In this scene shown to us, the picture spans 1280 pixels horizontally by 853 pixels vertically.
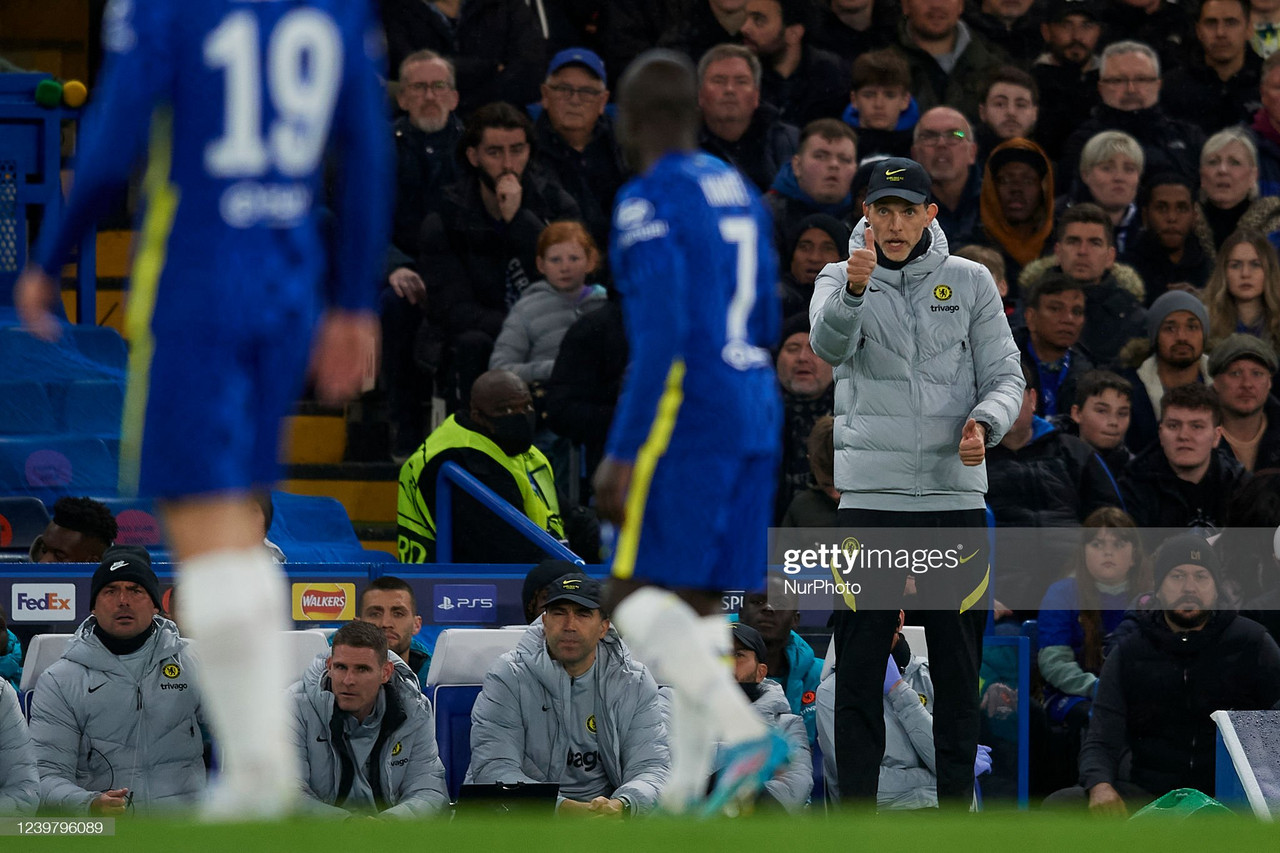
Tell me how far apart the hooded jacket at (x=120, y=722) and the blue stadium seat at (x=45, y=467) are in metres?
2.80

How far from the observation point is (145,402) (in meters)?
3.83

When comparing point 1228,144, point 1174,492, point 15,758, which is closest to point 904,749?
point 1174,492

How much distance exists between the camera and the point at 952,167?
35.1 ft

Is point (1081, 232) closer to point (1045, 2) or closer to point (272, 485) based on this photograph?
point (1045, 2)

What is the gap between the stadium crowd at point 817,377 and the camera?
7.13m

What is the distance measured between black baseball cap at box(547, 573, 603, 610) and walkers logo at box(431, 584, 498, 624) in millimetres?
1043

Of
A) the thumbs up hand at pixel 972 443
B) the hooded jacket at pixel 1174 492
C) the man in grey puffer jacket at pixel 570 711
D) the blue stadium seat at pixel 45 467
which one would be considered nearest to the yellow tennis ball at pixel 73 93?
the blue stadium seat at pixel 45 467

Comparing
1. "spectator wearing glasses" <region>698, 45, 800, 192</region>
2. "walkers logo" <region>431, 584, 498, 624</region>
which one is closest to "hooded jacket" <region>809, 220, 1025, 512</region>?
"walkers logo" <region>431, 584, 498, 624</region>

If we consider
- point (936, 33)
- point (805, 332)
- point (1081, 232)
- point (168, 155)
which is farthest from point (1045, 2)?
point (168, 155)

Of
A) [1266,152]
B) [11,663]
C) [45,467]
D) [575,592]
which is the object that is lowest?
[11,663]

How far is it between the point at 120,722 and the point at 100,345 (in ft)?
13.2

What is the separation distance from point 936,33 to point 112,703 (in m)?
6.94

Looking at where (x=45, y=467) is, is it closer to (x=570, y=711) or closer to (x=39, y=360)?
(x=39, y=360)

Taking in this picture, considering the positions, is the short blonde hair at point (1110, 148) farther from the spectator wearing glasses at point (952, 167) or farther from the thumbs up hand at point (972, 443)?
the thumbs up hand at point (972, 443)
